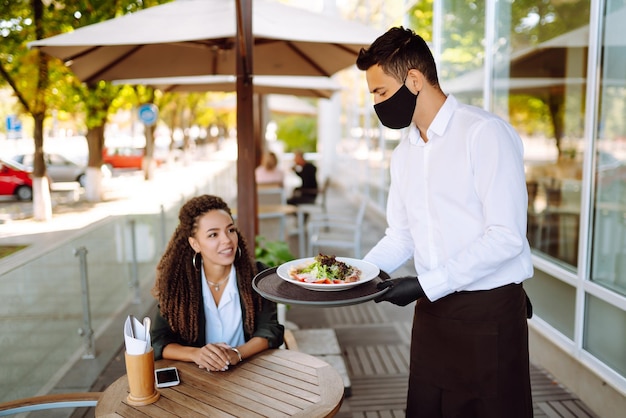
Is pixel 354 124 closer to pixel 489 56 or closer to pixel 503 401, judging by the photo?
pixel 489 56

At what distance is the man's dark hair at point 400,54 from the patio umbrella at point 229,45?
1.47 m

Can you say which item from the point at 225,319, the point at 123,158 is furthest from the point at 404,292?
the point at 123,158

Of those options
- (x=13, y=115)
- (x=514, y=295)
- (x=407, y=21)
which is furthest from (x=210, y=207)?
(x=407, y=21)

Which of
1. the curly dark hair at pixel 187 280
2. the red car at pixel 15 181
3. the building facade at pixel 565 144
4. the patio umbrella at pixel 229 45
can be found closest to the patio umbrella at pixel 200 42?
the patio umbrella at pixel 229 45

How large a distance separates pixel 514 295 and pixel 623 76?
2.13m

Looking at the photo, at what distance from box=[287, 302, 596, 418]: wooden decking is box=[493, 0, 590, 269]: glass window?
50.2 inches

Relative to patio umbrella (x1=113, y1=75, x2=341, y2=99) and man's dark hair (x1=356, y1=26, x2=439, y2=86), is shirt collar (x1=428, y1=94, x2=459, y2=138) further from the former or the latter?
patio umbrella (x1=113, y1=75, x2=341, y2=99)

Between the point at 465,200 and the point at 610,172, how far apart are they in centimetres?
220

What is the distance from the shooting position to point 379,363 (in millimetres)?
4039

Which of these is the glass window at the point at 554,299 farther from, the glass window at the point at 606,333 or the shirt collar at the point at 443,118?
the shirt collar at the point at 443,118

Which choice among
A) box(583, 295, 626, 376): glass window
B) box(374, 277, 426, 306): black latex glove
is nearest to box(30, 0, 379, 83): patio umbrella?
box(374, 277, 426, 306): black latex glove

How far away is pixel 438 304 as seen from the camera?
1876 mm

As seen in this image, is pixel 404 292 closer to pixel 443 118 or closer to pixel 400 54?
pixel 443 118

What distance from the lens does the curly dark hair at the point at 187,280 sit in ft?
7.61
